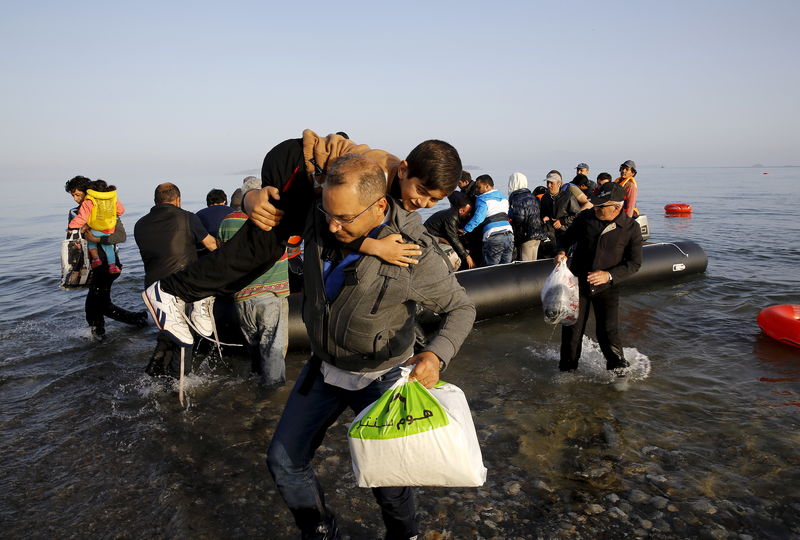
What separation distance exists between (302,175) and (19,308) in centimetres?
902

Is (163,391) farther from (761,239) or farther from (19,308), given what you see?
(761,239)

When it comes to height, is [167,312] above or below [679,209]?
above

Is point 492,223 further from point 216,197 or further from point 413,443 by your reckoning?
point 413,443

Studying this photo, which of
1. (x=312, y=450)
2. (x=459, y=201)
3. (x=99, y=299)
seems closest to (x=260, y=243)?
(x=312, y=450)

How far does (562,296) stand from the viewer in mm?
4840

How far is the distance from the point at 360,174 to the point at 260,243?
2.16 ft

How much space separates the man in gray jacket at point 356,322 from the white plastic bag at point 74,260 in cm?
533

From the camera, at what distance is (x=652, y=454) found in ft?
12.4

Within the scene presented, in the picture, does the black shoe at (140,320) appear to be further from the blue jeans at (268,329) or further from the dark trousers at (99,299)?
the blue jeans at (268,329)

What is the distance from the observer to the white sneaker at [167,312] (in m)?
2.97

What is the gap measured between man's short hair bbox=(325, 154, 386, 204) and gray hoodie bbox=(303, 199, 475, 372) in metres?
0.18

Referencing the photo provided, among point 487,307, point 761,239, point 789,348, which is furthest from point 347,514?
point 761,239

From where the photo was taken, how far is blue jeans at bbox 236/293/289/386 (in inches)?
179

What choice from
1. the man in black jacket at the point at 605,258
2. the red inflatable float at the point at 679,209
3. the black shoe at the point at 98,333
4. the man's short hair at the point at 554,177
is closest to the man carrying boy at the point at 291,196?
the man in black jacket at the point at 605,258
